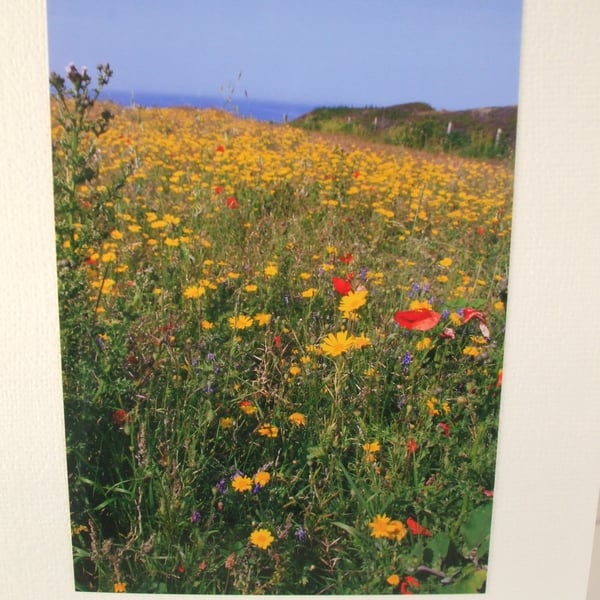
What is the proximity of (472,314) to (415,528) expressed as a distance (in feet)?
1.73

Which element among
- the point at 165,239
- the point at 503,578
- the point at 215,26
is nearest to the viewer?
the point at 215,26

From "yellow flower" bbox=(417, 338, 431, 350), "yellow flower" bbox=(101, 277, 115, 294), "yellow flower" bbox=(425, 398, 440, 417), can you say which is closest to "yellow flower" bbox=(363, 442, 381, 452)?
"yellow flower" bbox=(425, 398, 440, 417)

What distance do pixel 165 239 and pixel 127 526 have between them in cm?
69

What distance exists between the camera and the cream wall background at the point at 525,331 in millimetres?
1404

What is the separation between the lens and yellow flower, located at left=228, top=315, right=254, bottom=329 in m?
1.51

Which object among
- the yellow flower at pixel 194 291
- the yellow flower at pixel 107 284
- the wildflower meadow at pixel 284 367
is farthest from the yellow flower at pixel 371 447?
the yellow flower at pixel 107 284

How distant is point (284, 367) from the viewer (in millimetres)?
1522

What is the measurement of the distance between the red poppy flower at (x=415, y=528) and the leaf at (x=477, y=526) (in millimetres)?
91

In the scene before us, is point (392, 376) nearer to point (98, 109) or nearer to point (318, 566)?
point (318, 566)

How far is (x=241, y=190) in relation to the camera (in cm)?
151

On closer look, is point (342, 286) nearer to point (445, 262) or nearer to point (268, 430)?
point (445, 262)

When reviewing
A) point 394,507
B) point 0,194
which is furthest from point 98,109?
point 394,507

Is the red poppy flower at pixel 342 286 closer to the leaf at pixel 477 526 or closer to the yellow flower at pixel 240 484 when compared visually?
the yellow flower at pixel 240 484

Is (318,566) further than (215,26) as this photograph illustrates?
Yes
